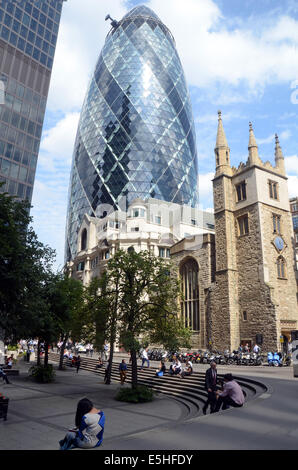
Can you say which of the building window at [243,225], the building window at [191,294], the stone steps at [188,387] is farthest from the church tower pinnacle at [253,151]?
the stone steps at [188,387]

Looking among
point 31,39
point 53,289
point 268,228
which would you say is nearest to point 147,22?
point 31,39

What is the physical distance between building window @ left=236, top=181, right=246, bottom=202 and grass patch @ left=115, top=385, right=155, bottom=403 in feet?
82.0

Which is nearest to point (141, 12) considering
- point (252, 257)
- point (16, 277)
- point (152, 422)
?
point (252, 257)

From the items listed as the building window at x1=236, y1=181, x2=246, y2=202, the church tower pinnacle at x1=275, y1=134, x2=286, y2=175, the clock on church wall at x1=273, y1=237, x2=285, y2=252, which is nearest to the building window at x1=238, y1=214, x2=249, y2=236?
the building window at x1=236, y1=181, x2=246, y2=202

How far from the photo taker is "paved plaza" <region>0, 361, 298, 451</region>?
18.6 feet

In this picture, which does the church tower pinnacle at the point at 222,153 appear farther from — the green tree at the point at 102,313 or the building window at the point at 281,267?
the green tree at the point at 102,313

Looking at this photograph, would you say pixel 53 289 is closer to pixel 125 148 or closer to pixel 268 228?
pixel 268 228

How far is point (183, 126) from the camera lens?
289 ft

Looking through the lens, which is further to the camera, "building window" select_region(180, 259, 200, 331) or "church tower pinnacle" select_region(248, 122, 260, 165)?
"building window" select_region(180, 259, 200, 331)

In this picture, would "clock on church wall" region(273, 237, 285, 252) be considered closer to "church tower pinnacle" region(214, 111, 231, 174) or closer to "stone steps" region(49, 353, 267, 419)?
"church tower pinnacle" region(214, 111, 231, 174)

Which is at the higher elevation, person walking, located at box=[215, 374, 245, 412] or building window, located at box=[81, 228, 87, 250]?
building window, located at box=[81, 228, 87, 250]

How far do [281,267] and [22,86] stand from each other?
162 ft

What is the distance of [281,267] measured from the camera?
3341cm

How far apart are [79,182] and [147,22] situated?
52.4 meters
